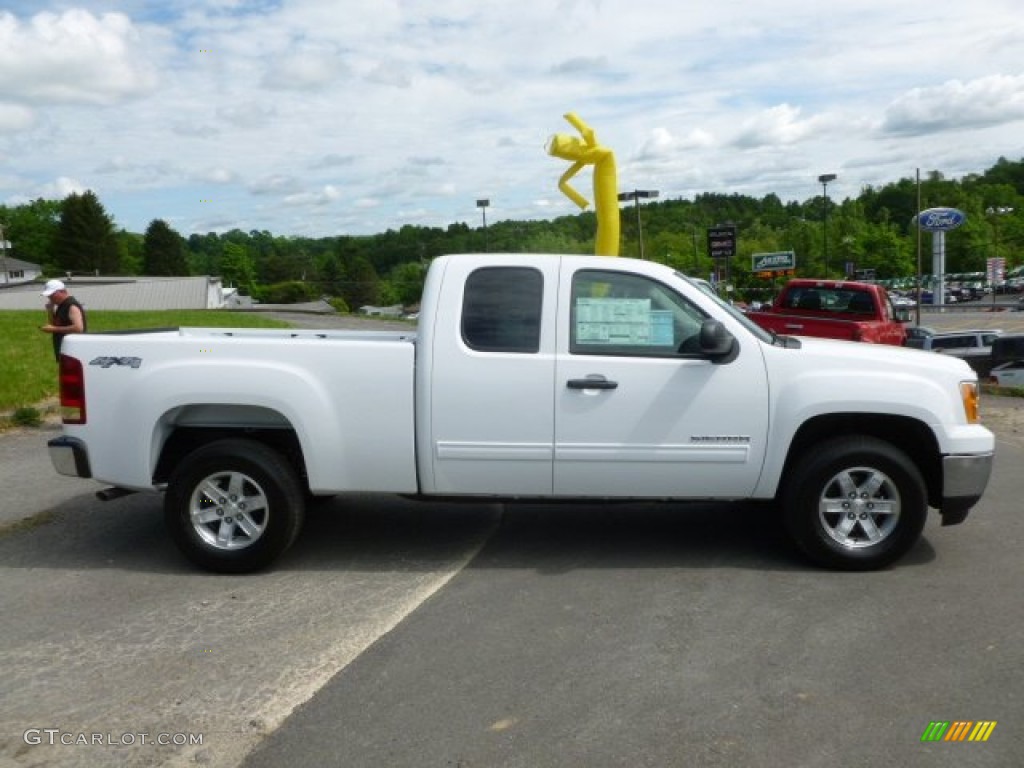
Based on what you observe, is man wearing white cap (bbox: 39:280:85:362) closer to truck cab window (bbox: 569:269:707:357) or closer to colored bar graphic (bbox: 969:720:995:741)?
truck cab window (bbox: 569:269:707:357)

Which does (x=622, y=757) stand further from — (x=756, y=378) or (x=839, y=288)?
(x=839, y=288)

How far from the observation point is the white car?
24.0m

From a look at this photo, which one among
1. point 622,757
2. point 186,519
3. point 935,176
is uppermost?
point 935,176

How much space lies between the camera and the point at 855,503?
528 cm

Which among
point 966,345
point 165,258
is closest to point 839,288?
point 966,345

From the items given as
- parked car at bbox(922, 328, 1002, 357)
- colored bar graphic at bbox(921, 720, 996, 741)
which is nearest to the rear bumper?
colored bar graphic at bbox(921, 720, 996, 741)

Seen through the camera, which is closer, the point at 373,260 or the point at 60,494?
the point at 60,494

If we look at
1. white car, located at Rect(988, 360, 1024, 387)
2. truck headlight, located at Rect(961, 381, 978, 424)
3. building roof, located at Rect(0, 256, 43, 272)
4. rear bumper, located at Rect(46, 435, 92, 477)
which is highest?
building roof, located at Rect(0, 256, 43, 272)

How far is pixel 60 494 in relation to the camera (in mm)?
7441

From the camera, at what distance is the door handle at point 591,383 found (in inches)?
202

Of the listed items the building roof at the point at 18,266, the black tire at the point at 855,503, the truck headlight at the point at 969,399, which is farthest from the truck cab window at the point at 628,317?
the building roof at the point at 18,266

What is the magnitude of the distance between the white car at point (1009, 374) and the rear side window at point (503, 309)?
2207 cm

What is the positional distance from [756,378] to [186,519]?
3327 millimetres

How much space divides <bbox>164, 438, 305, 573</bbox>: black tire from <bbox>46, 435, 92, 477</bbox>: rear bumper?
0.51m
